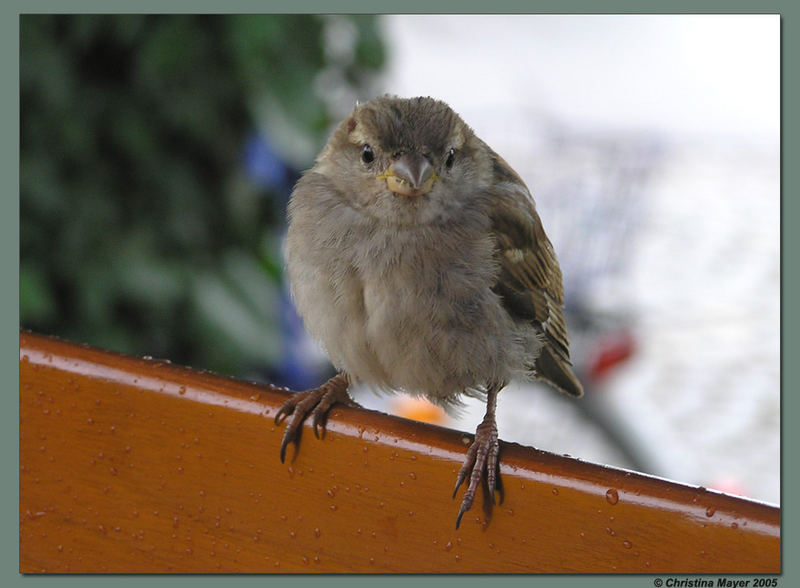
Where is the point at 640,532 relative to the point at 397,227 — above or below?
below

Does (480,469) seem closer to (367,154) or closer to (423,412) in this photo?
(367,154)

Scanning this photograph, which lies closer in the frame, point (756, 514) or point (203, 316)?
point (756, 514)

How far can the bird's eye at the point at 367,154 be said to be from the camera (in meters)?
1.39

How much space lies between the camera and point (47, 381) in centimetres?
119

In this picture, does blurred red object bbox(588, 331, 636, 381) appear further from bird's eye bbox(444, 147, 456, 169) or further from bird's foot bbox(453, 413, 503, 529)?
bird's foot bbox(453, 413, 503, 529)

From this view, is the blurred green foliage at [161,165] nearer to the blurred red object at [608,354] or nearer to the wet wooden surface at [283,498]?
the wet wooden surface at [283,498]

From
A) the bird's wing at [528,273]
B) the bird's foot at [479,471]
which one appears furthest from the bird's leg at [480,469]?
the bird's wing at [528,273]

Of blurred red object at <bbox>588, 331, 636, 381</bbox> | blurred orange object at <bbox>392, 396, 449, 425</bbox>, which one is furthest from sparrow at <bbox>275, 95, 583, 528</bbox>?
blurred red object at <bbox>588, 331, 636, 381</bbox>

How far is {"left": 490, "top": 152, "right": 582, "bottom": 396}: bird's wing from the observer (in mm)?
1421

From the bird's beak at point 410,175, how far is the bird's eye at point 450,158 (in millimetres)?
37

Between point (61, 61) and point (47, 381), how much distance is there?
3.26 ft

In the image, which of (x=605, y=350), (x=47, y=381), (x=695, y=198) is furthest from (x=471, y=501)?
(x=695, y=198)

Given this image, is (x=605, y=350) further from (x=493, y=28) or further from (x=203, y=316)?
(x=493, y=28)

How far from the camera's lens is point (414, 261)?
1.35 m
